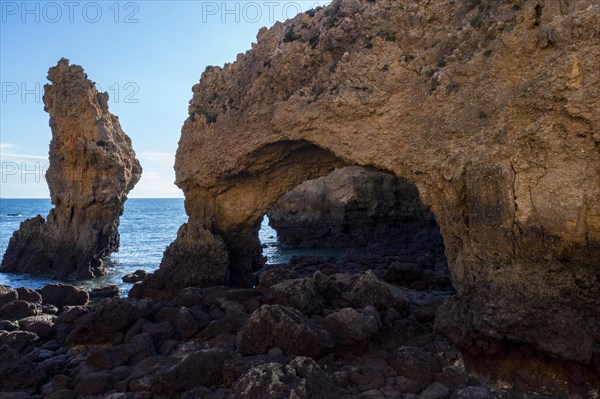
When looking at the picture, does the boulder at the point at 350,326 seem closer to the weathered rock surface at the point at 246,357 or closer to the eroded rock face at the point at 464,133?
the weathered rock surface at the point at 246,357

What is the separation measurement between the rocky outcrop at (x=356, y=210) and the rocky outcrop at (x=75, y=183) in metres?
17.4

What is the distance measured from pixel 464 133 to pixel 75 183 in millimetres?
29536

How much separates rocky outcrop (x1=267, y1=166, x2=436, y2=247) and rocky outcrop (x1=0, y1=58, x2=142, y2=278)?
683 inches

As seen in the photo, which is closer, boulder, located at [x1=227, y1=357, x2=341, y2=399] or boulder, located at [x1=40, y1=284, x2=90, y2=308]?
boulder, located at [x1=227, y1=357, x2=341, y2=399]

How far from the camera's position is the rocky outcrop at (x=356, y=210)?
4284cm

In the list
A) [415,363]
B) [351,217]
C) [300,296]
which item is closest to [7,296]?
[300,296]

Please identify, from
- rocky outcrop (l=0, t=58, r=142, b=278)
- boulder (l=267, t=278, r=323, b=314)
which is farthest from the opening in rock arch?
boulder (l=267, t=278, r=323, b=314)

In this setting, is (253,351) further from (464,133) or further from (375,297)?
(464,133)

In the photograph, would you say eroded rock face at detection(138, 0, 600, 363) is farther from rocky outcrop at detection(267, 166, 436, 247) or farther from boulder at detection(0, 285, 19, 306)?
rocky outcrop at detection(267, 166, 436, 247)

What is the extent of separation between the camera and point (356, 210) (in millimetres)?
44781

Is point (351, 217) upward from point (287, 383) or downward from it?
upward

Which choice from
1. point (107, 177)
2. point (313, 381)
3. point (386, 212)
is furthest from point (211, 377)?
point (386, 212)

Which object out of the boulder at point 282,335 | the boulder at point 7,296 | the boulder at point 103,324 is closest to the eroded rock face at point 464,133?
the boulder at point 282,335

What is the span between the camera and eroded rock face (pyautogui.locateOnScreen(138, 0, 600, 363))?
10234 mm
